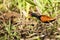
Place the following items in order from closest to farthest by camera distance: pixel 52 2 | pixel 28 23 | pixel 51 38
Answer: pixel 51 38, pixel 28 23, pixel 52 2

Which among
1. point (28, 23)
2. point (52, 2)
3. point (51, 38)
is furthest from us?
point (52, 2)

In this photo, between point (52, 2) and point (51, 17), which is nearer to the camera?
point (51, 17)

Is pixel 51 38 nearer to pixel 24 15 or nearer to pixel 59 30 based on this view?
pixel 59 30

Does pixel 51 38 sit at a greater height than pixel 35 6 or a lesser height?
lesser

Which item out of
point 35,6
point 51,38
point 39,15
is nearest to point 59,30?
point 51,38

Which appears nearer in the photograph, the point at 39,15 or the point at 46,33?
the point at 46,33

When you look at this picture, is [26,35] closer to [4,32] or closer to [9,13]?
[4,32]
